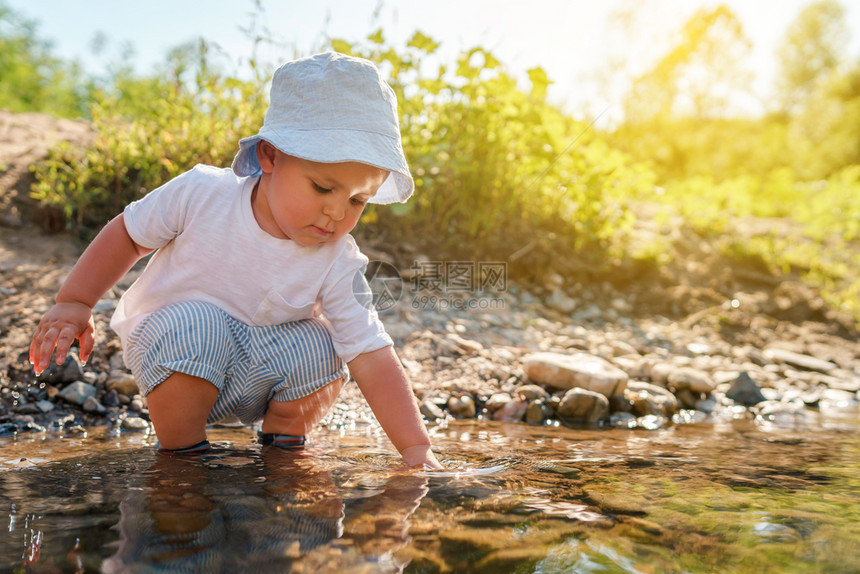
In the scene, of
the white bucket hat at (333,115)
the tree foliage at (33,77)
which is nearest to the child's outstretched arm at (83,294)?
the white bucket hat at (333,115)

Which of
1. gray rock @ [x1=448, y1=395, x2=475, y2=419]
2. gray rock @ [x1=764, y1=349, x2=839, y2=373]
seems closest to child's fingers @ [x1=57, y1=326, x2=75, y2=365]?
gray rock @ [x1=448, y1=395, x2=475, y2=419]

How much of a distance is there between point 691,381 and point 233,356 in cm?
244

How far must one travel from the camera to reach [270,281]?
6.65ft

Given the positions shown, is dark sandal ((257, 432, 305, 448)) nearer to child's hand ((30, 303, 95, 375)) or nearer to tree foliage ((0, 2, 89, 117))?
child's hand ((30, 303, 95, 375))

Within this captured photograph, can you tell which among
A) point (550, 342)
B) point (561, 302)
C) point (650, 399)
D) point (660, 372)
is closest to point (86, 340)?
point (650, 399)

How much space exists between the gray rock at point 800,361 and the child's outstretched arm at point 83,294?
13.0ft

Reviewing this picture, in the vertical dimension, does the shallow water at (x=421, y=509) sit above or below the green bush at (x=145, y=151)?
below

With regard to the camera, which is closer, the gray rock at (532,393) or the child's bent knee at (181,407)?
the child's bent knee at (181,407)

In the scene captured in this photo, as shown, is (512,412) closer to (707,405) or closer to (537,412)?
(537,412)

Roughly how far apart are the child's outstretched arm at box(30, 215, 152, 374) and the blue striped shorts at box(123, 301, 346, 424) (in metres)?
0.16

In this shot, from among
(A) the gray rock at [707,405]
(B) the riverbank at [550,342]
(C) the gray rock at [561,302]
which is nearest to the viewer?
(B) the riverbank at [550,342]

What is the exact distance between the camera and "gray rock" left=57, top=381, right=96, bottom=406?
250 centimetres

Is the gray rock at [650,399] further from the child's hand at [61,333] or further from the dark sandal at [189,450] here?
the child's hand at [61,333]

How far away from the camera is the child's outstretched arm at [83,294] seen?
70.6 inches
